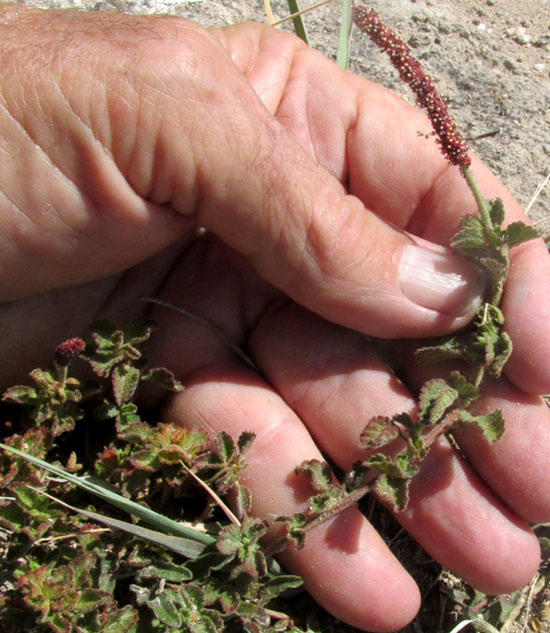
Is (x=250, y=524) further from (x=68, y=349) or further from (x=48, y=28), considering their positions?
(x=48, y=28)

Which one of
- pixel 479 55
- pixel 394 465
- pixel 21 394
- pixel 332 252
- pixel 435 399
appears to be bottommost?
pixel 21 394

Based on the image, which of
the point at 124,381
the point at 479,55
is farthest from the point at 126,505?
the point at 479,55

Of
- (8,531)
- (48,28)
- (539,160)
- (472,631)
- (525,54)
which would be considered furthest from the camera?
(525,54)

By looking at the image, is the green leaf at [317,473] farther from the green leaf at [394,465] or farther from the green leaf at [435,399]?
the green leaf at [435,399]

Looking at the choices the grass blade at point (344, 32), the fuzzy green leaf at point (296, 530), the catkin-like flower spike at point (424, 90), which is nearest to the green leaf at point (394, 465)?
the fuzzy green leaf at point (296, 530)

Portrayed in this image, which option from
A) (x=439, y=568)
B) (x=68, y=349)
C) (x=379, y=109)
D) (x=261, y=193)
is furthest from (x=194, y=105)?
(x=439, y=568)

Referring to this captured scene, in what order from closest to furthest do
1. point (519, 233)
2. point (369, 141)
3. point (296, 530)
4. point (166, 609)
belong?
point (166, 609), point (296, 530), point (519, 233), point (369, 141)

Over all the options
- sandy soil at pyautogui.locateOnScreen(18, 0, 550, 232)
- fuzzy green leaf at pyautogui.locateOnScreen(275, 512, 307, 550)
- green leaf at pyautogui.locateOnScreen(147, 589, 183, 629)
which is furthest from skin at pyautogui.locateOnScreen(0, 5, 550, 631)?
sandy soil at pyautogui.locateOnScreen(18, 0, 550, 232)

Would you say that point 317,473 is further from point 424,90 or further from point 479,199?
point 424,90
